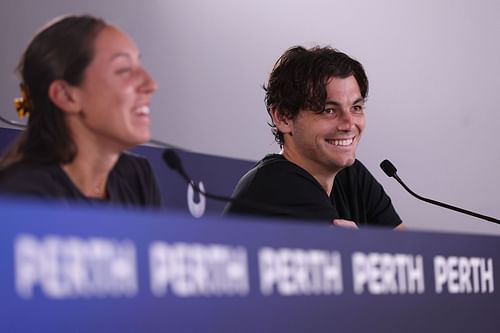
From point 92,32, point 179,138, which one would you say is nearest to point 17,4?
point 179,138

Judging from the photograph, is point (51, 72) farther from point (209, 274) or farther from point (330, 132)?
point (330, 132)

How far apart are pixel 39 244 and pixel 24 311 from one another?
70 mm

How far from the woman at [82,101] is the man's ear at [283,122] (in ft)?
3.04

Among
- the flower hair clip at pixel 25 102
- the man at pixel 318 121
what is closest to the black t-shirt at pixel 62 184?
the flower hair clip at pixel 25 102

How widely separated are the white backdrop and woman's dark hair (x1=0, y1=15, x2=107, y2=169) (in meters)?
2.75

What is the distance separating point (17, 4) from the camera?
4055 mm

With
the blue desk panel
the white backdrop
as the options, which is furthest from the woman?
the white backdrop

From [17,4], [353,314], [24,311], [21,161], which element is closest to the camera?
[24,311]

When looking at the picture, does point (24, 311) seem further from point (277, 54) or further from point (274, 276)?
point (277, 54)

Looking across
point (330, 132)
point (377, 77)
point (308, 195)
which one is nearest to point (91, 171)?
point (308, 195)

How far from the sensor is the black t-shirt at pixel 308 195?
2303 mm

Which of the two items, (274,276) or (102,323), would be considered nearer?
(102,323)

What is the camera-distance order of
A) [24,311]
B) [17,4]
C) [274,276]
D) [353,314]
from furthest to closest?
1. [17,4]
2. [353,314]
3. [274,276]
4. [24,311]

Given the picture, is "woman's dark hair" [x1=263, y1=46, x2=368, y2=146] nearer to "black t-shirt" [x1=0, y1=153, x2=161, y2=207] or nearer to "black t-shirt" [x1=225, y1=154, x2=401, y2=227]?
"black t-shirt" [x1=225, y1=154, x2=401, y2=227]
